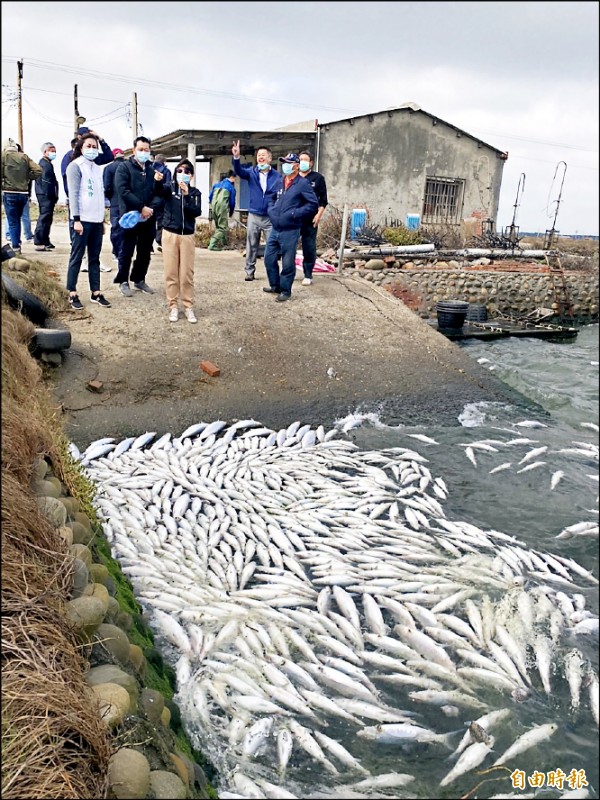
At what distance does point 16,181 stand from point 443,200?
51.8ft

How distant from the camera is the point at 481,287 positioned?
17.8 metres

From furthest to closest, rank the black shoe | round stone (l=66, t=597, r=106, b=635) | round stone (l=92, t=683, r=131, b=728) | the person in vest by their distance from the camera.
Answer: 1. the black shoe
2. the person in vest
3. round stone (l=66, t=597, r=106, b=635)
4. round stone (l=92, t=683, r=131, b=728)

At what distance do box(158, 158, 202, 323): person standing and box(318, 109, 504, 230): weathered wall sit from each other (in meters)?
12.4

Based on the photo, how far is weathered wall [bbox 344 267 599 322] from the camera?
55.6 feet

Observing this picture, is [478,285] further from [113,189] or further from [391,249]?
[113,189]

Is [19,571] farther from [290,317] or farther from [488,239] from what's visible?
[488,239]

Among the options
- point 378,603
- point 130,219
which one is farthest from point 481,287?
point 378,603

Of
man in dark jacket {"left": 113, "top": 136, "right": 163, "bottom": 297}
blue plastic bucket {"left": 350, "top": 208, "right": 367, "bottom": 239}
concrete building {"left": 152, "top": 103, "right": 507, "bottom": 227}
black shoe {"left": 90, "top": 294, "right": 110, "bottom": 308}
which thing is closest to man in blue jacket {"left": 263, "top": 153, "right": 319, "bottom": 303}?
man in dark jacket {"left": 113, "top": 136, "right": 163, "bottom": 297}

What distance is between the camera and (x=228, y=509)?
5523 mm

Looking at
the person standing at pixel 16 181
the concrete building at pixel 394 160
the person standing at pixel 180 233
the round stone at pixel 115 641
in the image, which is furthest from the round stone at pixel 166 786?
the concrete building at pixel 394 160

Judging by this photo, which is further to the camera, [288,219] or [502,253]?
[502,253]

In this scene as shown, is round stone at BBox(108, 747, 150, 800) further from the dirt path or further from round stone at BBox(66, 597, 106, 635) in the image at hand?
the dirt path

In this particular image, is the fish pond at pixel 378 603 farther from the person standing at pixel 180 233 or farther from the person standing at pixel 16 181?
the person standing at pixel 16 181

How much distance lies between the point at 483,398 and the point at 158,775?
7.10m
